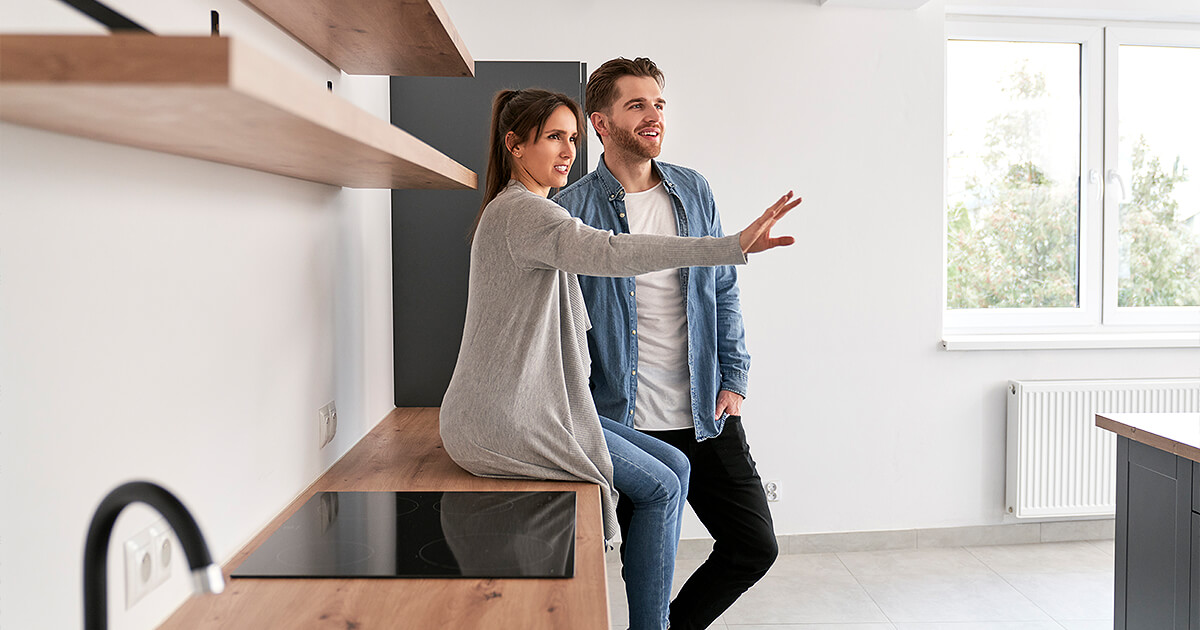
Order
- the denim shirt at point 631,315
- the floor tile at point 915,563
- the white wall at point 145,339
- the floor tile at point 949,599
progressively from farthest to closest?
the floor tile at point 915,563
the floor tile at point 949,599
the denim shirt at point 631,315
the white wall at point 145,339

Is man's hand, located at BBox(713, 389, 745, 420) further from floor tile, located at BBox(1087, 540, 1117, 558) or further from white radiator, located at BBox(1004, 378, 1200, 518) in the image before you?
floor tile, located at BBox(1087, 540, 1117, 558)

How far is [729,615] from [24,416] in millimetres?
2504

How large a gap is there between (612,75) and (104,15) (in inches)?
53.1

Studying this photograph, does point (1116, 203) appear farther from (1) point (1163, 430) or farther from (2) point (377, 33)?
(2) point (377, 33)

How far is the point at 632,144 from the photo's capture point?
2.07m

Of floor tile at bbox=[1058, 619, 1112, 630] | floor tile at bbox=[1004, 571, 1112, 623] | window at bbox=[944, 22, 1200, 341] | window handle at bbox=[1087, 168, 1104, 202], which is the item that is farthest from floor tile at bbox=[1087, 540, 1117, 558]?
window handle at bbox=[1087, 168, 1104, 202]

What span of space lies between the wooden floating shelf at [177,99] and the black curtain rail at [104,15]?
12 centimetres

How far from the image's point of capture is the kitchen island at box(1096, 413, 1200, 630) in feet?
6.31

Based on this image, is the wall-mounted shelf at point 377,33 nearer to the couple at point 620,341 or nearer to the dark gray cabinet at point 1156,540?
the couple at point 620,341

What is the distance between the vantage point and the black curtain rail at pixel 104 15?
87cm

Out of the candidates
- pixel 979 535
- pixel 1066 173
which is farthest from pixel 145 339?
pixel 1066 173

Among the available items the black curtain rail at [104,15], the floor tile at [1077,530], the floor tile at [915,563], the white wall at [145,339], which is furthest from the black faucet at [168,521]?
the floor tile at [1077,530]

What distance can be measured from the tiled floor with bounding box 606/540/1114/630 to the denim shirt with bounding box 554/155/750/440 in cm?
98

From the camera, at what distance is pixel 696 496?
7.17ft
